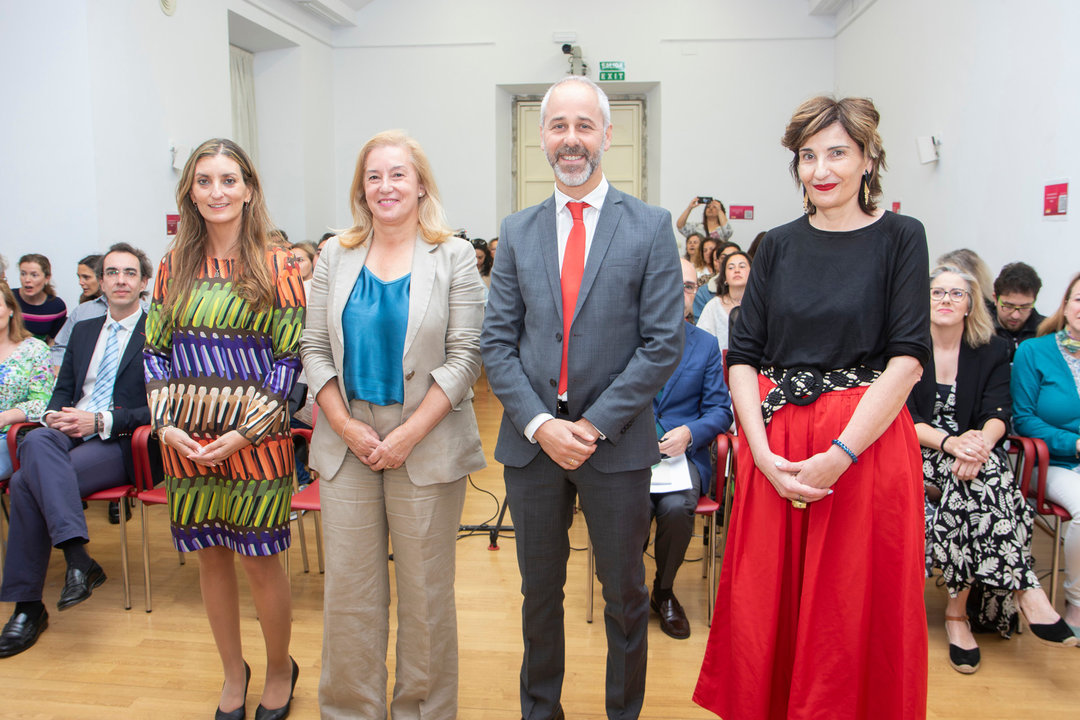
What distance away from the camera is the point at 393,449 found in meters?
1.99

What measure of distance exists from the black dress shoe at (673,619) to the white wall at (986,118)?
327 centimetres

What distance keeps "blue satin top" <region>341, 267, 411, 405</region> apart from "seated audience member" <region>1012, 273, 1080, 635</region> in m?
2.44

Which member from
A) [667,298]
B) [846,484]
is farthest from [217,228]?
[846,484]

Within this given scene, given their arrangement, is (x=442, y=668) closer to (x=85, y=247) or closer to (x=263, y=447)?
(x=263, y=447)

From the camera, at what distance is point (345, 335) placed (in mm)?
2062

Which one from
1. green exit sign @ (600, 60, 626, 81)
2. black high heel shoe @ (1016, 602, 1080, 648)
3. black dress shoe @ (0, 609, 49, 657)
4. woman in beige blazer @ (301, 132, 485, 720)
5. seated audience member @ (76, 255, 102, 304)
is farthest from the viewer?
green exit sign @ (600, 60, 626, 81)

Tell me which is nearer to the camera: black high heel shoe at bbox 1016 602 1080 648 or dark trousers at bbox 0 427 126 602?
black high heel shoe at bbox 1016 602 1080 648

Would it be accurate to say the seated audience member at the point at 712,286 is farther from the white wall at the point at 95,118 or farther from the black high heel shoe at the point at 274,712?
the white wall at the point at 95,118

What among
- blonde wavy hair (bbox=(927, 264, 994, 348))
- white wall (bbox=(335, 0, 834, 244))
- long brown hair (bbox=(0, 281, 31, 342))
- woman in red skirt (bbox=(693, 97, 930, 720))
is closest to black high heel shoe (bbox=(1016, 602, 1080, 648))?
blonde wavy hair (bbox=(927, 264, 994, 348))

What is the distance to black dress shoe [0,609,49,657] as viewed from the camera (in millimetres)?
2674

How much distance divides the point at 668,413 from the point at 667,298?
4.42 ft

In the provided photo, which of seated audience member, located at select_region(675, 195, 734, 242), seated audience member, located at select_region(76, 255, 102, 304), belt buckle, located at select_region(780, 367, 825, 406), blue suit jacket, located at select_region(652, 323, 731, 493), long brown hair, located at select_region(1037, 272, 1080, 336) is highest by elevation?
seated audience member, located at select_region(675, 195, 734, 242)

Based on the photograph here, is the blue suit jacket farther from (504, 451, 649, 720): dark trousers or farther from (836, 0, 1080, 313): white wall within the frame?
(836, 0, 1080, 313): white wall

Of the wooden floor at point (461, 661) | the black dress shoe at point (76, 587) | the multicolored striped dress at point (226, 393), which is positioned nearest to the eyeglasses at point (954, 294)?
the wooden floor at point (461, 661)
